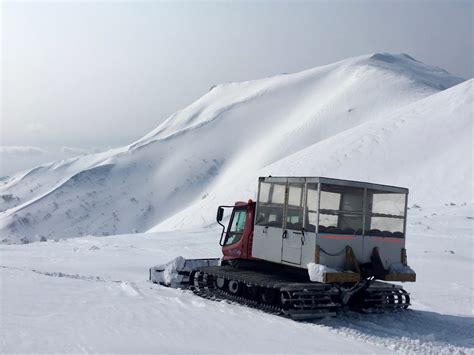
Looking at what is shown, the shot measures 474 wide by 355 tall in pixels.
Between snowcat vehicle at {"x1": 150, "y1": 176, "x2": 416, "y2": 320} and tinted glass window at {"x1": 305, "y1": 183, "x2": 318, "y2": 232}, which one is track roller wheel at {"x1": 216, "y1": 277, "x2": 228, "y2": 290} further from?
tinted glass window at {"x1": 305, "y1": 183, "x2": 318, "y2": 232}

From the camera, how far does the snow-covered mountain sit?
4228 cm

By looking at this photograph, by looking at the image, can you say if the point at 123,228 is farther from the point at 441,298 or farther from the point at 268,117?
the point at 441,298

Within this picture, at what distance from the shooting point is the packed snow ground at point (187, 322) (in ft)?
28.7

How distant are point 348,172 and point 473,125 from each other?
10.2 m

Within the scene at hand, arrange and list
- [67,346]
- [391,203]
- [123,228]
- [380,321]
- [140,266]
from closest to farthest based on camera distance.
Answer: [67,346] < [380,321] < [391,203] < [140,266] < [123,228]

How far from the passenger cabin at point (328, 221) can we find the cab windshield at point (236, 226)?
1027 mm

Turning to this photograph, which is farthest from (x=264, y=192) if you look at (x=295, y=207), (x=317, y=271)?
(x=317, y=271)

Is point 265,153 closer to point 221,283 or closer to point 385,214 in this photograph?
point 221,283

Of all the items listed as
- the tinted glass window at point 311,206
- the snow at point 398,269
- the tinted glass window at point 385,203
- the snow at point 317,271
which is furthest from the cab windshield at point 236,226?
the snow at point 398,269

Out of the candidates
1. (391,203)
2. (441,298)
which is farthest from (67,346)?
(441,298)

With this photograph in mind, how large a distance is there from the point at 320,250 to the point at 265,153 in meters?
67.6

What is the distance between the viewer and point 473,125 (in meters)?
42.3

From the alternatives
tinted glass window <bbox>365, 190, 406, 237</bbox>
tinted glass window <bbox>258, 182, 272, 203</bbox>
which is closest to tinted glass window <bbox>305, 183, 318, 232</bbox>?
tinted glass window <bbox>365, 190, 406, 237</bbox>

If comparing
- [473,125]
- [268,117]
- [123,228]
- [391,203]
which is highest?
[268,117]
